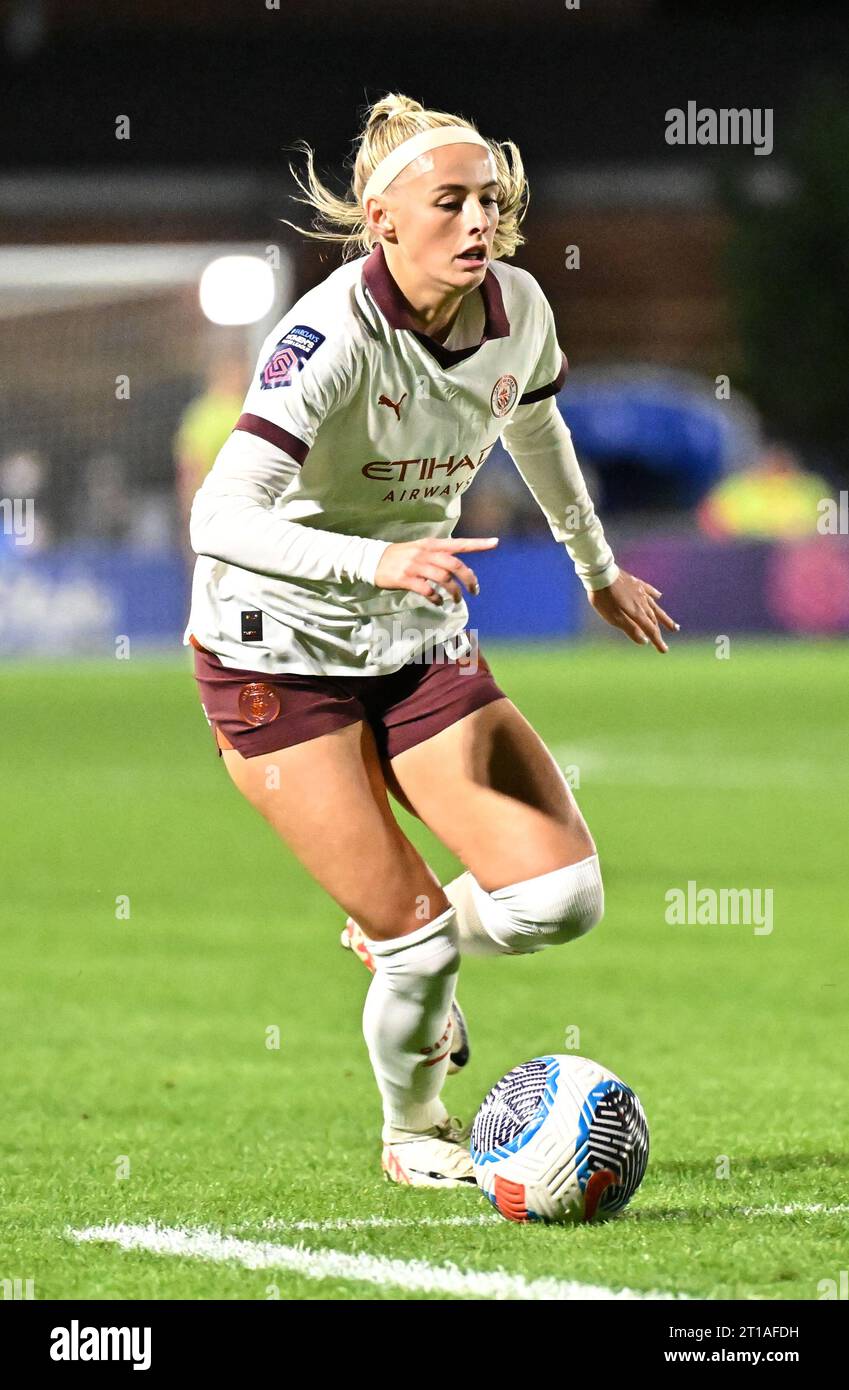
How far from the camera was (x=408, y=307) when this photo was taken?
486 centimetres

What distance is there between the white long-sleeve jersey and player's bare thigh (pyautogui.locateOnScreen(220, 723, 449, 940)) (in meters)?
0.21

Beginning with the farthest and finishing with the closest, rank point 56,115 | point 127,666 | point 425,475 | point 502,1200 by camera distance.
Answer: point 56,115 < point 127,666 < point 425,475 < point 502,1200

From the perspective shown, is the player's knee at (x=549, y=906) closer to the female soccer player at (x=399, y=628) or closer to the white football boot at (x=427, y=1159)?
the female soccer player at (x=399, y=628)

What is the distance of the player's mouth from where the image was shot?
15.6 feet

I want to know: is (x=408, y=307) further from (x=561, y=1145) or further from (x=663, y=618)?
(x=561, y=1145)

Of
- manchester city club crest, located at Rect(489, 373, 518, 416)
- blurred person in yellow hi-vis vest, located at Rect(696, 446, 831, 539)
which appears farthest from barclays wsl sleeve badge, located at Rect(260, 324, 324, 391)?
blurred person in yellow hi-vis vest, located at Rect(696, 446, 831, 539)

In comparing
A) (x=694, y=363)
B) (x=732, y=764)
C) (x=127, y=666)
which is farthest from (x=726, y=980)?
(x=694, y=363)

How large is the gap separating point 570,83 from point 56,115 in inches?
375

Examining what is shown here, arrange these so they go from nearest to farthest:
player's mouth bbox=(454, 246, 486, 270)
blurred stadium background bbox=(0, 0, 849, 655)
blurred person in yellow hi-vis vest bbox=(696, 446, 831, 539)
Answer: player's mouth bbox=(454, 246, 486, 270) < blurred stadium background bbox=(0, 0, 849, 655) < blurred person in yellow hi-vis vest bbox=(696, 446, 831, 539)

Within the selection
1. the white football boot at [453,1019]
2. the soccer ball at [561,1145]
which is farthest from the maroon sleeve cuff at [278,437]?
the soccer ball at [561,1145]

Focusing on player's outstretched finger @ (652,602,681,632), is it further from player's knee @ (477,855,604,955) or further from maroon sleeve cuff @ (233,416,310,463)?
maroon sleeve cuff @ (233,416,310,463)

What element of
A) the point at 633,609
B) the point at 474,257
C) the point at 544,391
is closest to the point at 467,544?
the point at 474,257

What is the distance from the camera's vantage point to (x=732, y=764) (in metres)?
14.8

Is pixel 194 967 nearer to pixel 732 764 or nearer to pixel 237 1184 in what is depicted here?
pixel 237 1184
